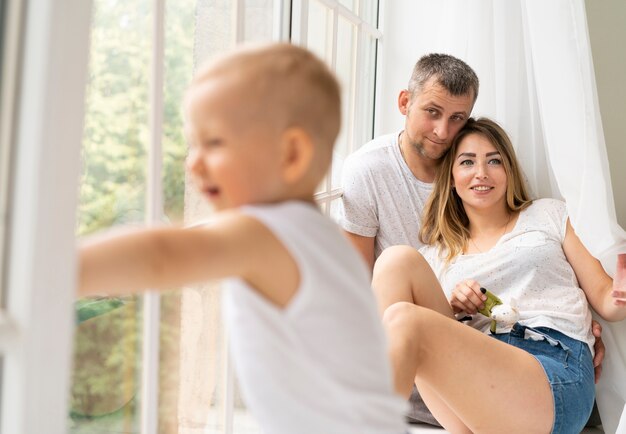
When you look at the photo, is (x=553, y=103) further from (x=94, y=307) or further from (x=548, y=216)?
(x=94, y=307)

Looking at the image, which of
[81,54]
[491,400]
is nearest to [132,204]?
[81,54]

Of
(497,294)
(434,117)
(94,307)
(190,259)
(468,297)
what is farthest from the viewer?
(434,117)

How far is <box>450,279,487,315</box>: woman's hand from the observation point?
1963mm

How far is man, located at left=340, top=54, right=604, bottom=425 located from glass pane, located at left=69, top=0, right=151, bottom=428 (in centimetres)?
105

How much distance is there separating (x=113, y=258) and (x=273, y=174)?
0.20 metres

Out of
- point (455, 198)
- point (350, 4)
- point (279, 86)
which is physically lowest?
point (279, 86)

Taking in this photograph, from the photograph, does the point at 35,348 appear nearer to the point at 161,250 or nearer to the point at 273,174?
the point at 161,250

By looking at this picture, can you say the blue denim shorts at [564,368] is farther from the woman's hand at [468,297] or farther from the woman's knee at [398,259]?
the woman's knee at [398,259]

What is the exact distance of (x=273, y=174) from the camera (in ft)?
2.75

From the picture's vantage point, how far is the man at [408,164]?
215 cm

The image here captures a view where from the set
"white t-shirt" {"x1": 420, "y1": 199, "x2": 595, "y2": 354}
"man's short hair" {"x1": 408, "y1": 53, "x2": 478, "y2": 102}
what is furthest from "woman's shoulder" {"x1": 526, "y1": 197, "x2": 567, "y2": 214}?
"man's short hair" {"x1": 408, "y1": 53, "x2": 478, "y2": 102}

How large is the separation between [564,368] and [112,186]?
3.87 ft

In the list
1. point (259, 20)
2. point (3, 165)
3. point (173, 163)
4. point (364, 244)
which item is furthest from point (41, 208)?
point (364, 244)

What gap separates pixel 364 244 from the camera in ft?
7.23
